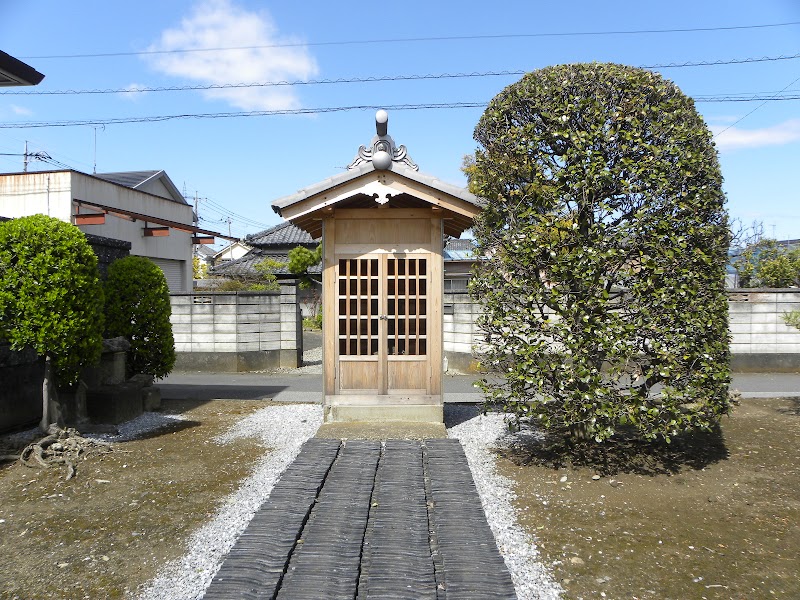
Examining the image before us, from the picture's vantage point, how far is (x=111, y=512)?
449 centimetres

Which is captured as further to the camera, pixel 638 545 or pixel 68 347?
pixel 68 347

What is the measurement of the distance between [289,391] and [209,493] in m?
5.48

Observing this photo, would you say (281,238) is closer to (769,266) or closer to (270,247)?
(270,247)

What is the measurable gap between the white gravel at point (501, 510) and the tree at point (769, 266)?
40.0 ft

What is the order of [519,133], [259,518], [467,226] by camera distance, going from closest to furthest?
[259,518] → [519,133] → [467,226]

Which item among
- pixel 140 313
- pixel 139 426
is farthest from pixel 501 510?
pixel 140 313

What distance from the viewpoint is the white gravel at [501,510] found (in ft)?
11.2

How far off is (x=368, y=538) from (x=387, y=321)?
354 cm

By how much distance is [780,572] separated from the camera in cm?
354

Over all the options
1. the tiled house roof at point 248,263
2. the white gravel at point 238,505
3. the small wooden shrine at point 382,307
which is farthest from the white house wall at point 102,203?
the small wooden shrine at point 382,307

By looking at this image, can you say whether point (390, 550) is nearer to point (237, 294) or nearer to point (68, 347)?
point (68, 347)

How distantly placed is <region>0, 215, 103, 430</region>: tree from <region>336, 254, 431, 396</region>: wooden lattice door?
2.99 meters

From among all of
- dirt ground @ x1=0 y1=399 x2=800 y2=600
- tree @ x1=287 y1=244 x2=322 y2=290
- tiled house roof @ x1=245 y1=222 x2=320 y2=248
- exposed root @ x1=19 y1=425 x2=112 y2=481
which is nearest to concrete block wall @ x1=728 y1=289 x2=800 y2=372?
dirt ground @ x1=0 y1=399 x2=800 y2=600

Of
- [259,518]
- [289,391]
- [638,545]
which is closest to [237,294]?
[289,391]
